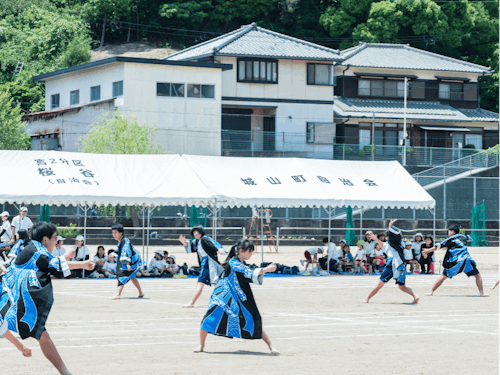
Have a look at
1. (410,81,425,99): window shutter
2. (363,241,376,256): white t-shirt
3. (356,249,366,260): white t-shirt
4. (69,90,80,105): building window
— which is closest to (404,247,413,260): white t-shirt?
(363,241,376,256): white t-shirt

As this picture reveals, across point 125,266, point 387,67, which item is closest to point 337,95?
point 387,67

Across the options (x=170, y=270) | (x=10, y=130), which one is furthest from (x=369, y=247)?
(x=10, y=130)

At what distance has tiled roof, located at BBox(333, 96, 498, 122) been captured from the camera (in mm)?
51531

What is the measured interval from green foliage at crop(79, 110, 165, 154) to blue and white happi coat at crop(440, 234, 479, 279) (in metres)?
23.1

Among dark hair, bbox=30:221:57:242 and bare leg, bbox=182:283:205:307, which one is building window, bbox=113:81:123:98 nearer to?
bare leg, bbox=182:283:205:307

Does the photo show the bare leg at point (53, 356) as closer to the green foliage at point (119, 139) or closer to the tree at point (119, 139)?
the tree at point (119, 139)

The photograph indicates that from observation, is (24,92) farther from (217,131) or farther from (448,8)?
(448,8)

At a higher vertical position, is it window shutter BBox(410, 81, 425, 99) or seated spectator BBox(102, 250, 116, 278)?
window shutter BBox(410, 81, 425, 99)

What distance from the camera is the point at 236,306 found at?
949 cm

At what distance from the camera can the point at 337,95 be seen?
5403 centimetres

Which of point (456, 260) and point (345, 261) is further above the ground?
point (456, 260)

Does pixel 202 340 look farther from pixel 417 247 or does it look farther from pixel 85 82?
pixel 85 82

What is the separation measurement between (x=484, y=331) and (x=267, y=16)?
58.6m

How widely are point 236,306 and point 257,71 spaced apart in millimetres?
39757
